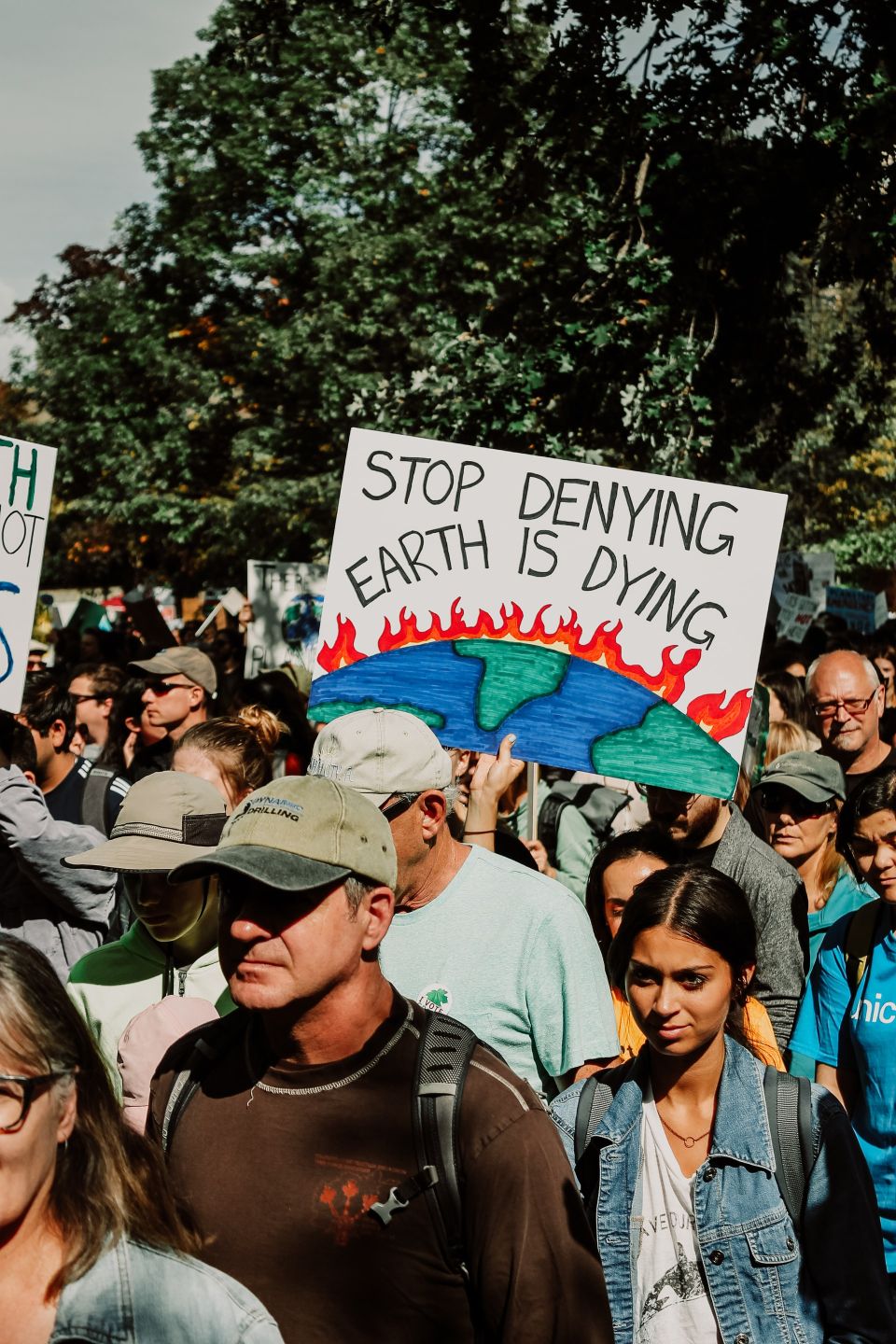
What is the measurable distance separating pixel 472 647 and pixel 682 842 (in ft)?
2.81

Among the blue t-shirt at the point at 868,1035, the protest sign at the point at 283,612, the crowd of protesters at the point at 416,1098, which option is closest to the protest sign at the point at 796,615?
the protest sign at the point at 283,612

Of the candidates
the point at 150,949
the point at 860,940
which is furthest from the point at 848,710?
the point at 150,949

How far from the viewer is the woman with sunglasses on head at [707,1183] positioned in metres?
2.40

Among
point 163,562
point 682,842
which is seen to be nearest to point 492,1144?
point 682,842

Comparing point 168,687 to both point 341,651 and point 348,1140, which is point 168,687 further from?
point 348,1140

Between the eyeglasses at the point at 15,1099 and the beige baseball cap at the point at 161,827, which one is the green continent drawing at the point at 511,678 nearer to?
the beige baseball cap at the point at 161,827

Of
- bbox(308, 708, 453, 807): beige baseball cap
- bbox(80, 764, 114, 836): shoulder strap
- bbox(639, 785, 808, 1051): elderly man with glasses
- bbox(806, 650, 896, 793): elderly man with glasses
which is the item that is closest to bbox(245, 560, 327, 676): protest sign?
bbox(80, 764, 114, 836): shoulder strap

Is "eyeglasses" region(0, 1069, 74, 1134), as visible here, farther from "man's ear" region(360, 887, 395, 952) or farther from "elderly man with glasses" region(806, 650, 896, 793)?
"elderly man with glasses" region(806, 650, 896, 793)

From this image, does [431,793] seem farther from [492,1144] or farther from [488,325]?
[488,325]

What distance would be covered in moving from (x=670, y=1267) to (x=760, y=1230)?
174 mm

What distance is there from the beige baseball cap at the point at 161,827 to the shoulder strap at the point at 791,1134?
4.30 feet

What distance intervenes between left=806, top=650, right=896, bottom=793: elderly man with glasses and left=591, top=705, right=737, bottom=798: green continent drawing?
1750 millimetres

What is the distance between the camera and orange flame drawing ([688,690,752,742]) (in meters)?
4.33

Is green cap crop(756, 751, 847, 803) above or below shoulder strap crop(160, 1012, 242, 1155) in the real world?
above
